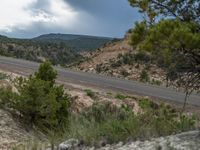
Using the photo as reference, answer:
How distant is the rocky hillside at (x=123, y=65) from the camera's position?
44.8m

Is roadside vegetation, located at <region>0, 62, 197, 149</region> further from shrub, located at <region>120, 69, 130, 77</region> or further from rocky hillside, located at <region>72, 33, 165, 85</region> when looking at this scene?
shrub, located at <region>120, 69, 130, 77</region>

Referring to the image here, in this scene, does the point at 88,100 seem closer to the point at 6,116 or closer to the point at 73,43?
the point at 6,116

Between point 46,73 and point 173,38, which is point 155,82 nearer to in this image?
point 46,73

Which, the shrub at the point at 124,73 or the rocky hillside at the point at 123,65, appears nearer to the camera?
the rocky hillside at the point at 123,65

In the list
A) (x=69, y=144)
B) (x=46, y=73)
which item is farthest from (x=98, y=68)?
(x=69, y=144)

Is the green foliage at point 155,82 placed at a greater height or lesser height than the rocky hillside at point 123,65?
lesser

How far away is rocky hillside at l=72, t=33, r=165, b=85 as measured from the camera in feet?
147

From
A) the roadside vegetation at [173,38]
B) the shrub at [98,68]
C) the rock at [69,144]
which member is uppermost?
the roadside vegetation at [173,38]

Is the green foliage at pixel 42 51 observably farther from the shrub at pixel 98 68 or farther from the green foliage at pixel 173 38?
the green foliage at pixel 173 38

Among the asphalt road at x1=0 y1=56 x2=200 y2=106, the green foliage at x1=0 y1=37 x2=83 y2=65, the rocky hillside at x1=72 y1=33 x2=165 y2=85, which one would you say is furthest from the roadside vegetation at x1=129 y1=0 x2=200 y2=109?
the green foliage at x1=0 y1=37 x2=83 y2=65

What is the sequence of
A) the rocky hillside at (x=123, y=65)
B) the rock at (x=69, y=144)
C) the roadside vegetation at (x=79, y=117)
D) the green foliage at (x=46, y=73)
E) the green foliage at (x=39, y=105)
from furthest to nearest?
the rocky hillside at (x=123, y=65) < the green foliage at (x=46, y=73) < the green foliage at (x=39, y=105) < the roadside vegetation at (x=79, y=117) < the rock at (x=69, y=144)

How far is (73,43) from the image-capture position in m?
157

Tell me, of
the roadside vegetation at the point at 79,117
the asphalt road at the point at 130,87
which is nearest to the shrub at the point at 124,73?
the asphalt road at the point at 130,87

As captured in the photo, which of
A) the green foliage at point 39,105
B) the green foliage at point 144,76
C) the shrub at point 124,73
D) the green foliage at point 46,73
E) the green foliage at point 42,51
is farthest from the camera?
the green foliage at point 42,51
